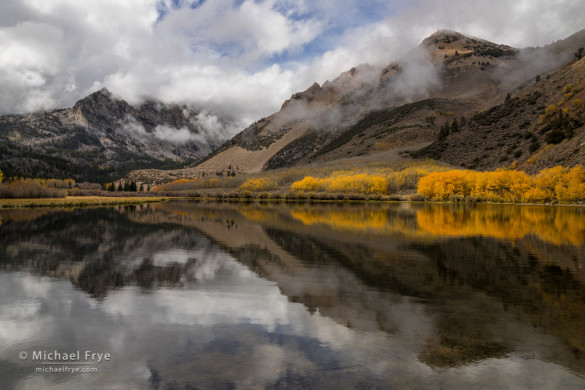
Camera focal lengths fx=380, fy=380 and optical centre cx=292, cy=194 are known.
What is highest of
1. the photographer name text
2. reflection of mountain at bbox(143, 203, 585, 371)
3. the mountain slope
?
the mountain slope

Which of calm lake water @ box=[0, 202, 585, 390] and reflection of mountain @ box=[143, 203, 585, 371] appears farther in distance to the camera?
reflection of mountain @ box=[143, 203, 585, 371]

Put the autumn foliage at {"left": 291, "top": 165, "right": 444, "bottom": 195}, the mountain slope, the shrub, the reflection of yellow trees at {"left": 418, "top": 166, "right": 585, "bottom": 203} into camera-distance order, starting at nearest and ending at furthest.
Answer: the reflection of yellow trees at {"left": 418, "top": 166, "right": 585, "bottom": 203} < the shrub < the mountain slope < the autumn foliage at {"left": 291, "top": 165, "right": 444, "bottom": 195}

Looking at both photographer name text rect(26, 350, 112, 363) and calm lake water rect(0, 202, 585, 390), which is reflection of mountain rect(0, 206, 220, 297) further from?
photographer name text rect(26, 350, 112, 363)

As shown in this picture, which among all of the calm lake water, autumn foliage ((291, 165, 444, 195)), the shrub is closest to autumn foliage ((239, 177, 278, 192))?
autumn foliage ((291, 165, 444, 195))

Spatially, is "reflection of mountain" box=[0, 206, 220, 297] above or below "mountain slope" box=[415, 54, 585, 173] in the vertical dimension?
below

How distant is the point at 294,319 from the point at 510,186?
324ft

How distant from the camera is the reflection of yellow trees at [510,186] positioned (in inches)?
3105

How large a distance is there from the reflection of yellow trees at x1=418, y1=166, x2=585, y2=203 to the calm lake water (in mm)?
70389

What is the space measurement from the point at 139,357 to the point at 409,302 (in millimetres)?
8333

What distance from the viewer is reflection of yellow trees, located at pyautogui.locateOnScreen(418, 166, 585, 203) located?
78.9m

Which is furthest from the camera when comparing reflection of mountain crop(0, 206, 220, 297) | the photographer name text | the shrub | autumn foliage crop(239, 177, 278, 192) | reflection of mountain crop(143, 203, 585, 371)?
autumn foliage crop(239, 177, 278, 192)

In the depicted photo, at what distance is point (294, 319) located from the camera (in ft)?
36.3

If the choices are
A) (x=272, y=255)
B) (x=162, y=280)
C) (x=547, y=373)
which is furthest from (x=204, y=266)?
(x=547, y=373)

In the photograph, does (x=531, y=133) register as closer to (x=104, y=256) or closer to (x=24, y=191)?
(x=104, y=256)
